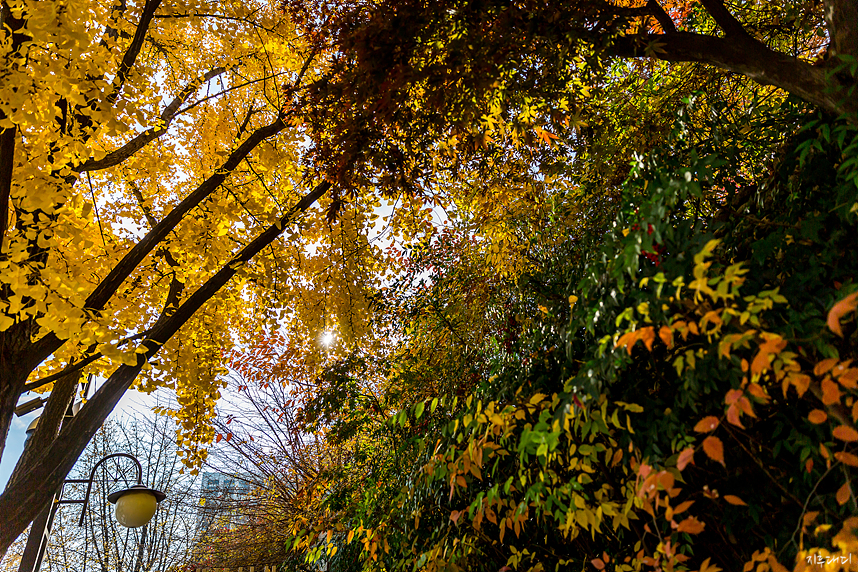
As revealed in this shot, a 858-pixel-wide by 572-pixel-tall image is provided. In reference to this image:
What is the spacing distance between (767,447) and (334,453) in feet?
21.9

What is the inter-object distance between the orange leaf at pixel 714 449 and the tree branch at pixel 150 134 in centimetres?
465

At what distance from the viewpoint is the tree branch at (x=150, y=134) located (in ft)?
14.7

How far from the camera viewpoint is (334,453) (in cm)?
754

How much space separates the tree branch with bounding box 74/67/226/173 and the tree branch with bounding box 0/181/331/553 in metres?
1.30

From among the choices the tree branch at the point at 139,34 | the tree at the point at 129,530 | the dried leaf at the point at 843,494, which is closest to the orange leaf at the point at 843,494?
the dried leaf at the point at 843,494

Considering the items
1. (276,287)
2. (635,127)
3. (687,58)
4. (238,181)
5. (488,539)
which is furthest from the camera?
(238,181)

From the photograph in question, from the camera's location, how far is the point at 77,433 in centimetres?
447

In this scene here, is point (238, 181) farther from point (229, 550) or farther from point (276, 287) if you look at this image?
point (229, 550)

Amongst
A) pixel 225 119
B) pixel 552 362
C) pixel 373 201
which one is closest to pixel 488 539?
pixel 552 362

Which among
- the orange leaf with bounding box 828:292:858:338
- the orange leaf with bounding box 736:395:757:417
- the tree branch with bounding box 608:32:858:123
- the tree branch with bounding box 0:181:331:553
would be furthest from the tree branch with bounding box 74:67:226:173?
the orange leaf with bounding box 828:292:858:338

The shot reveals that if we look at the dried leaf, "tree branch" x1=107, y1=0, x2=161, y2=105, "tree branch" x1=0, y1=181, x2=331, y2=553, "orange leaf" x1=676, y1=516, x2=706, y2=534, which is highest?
"tree branch" x1=107, y1=0, x2=161, y2=105

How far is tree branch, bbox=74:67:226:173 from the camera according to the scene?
4473 millimetres

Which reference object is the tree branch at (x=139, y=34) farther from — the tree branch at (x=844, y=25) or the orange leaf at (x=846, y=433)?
the orange leaf at (x=846, y=433)

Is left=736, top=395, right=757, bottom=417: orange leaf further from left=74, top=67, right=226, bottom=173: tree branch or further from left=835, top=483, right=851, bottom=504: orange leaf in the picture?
left=74, top=67, right=226, bottom=173: tree branch
